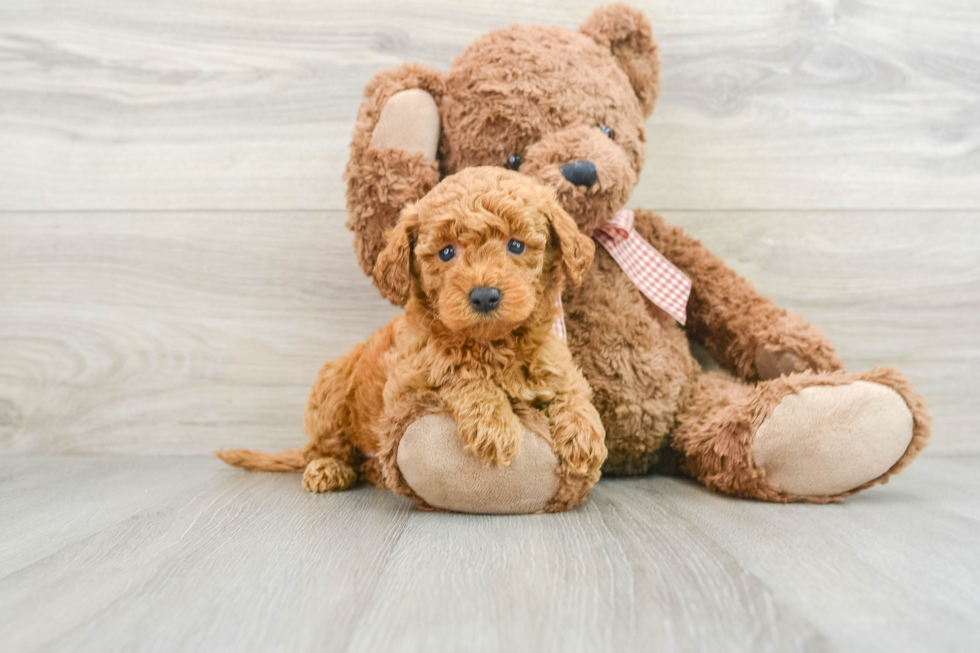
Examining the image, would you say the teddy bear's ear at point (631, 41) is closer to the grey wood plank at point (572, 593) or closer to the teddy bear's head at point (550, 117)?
the teddy bear's head at point (550, 117)

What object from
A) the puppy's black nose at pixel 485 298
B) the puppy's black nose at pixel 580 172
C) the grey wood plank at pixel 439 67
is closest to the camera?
the puppy's black nose at pixel 485 298

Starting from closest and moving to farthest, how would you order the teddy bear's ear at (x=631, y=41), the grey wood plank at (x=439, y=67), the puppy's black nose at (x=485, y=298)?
1. the puppy's black nose at (x=485, y=298)
2. the teddy bear's ear at (x=631, y=41)
3. the grey wood plank at (x=439, y=67)

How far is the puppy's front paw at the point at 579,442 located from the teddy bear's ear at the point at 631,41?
1.57 feet

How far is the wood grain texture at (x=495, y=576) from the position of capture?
1.43 feet

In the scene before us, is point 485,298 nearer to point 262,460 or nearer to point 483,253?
point 483,253

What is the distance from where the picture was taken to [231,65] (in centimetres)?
106

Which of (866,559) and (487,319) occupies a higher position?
(487,319)

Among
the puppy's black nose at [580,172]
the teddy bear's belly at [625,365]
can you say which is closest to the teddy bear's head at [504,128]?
the puppy's black nose at [580,172]

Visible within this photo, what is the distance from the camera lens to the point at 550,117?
0.79m

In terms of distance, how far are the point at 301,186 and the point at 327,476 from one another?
478 mm

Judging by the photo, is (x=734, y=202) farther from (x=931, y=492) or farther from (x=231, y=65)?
(x=231, y=65)

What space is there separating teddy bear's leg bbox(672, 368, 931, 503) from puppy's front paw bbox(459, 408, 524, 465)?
10.9 inches

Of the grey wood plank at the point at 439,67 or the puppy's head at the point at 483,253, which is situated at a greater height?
the grey wood plank at the point at 439,67

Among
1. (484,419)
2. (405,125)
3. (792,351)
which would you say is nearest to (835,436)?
(792,351)
